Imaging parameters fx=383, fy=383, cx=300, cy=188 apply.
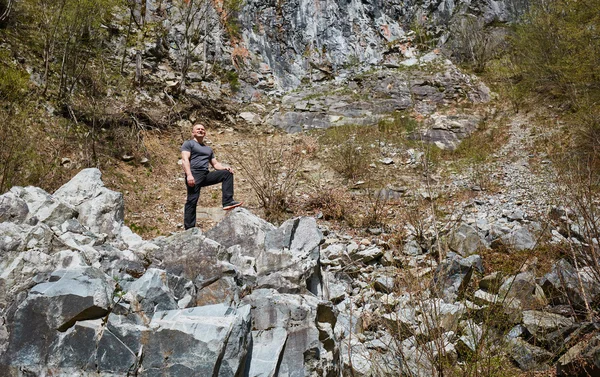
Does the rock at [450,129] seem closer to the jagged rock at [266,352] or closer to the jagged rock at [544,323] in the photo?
the jagged rock at [544,323]

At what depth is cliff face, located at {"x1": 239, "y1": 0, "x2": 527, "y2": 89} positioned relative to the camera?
53.4 feet

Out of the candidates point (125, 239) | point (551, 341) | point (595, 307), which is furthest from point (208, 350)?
point (595, 307)

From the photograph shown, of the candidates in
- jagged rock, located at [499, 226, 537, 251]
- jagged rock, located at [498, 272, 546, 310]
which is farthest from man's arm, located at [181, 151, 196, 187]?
jagged rock, located at [499, 226, 537, 251]

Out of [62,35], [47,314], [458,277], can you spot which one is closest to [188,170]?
[47,314]

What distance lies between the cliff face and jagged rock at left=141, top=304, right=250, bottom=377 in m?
13.8

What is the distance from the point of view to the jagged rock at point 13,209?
3.53m

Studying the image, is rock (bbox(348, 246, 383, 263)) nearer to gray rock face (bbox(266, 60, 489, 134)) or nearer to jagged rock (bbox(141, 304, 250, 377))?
jagged rock (bbox(141, 304, 250, 377))

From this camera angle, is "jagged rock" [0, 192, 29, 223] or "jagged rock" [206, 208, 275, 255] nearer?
"jagged rock" [0, 192, 29, 223]

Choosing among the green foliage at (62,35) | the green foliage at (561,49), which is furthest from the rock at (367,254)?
the green foliage at (62,35)

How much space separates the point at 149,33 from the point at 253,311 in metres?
13.5

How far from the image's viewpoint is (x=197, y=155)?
506 centimetres

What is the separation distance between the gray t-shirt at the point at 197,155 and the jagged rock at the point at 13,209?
1.87 meters

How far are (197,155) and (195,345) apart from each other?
3264mm

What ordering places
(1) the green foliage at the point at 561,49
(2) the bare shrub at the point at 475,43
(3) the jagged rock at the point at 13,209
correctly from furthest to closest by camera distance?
(2) the bare shrub at the point at 475,43 → (1) the green foliage at the point at 561,49 → (3) the jagged rock at the point at 13,209
